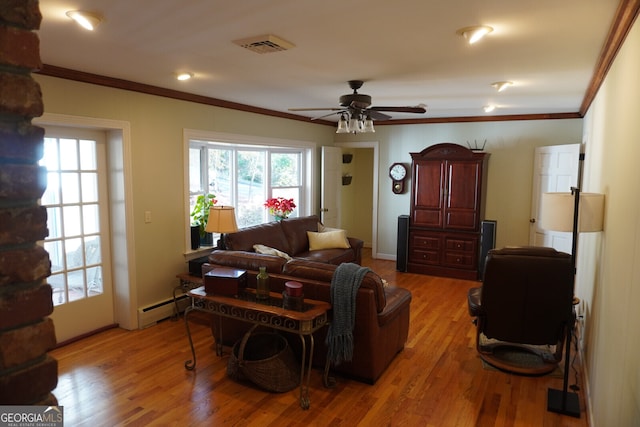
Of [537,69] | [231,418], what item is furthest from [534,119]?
[231,418]

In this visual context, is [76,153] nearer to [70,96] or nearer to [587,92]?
[70,96]

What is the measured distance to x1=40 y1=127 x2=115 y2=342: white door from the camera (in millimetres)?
3777

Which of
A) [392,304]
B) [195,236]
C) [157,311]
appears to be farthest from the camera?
[195,236]

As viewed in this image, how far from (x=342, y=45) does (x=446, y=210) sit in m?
4.10

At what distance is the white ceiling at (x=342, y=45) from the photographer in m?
2.13

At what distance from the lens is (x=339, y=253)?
566cm

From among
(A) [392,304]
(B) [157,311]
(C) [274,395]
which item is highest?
(A) [392,304]

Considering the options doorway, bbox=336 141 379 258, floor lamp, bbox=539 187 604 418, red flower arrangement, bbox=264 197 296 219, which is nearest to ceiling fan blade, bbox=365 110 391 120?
floor lamp, bbox=539 187 604 418

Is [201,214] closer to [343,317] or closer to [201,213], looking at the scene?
[201,213]

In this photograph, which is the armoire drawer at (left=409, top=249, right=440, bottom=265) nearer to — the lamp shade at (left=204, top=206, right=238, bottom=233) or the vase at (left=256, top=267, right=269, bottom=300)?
the lamp shade at (left=204, top=206, right=238, bottom=233)

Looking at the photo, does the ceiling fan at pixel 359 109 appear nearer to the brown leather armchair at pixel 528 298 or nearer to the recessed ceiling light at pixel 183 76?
the recessed ceiling light at pixel 183 76

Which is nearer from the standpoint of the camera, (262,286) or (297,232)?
(262,286)

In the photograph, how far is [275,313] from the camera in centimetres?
285

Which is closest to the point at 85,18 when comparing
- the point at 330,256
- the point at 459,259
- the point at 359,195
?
the point at 330,256
